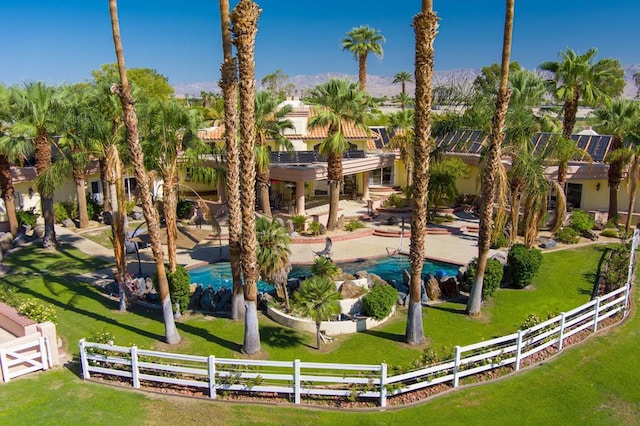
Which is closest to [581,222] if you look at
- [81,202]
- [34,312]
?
[34,312]

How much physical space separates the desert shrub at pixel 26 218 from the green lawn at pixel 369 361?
7446mm

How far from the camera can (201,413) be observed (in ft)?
42.1

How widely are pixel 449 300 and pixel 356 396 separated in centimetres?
902

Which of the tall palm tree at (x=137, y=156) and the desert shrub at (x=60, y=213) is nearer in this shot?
the tall palm tree at (x=137, y=156)

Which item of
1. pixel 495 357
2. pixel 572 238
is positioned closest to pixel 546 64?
pixel 572 238

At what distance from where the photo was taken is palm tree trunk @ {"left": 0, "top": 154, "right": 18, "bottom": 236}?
27.2 meters

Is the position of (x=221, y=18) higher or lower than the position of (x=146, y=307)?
higher

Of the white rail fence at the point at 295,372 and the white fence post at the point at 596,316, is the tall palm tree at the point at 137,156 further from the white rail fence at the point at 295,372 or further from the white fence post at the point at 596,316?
the white fence post at the point at 596,316

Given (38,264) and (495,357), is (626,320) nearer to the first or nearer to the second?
(495,357)

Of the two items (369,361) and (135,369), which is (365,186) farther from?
(135,369)

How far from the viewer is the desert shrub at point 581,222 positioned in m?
30.5

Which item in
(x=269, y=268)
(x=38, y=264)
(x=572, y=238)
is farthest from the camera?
(x=572, y=238)

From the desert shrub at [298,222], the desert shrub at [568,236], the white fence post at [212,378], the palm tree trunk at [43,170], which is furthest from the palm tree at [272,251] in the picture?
the desert shrub at [568,236]

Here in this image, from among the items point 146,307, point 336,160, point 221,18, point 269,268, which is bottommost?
point 146,307
